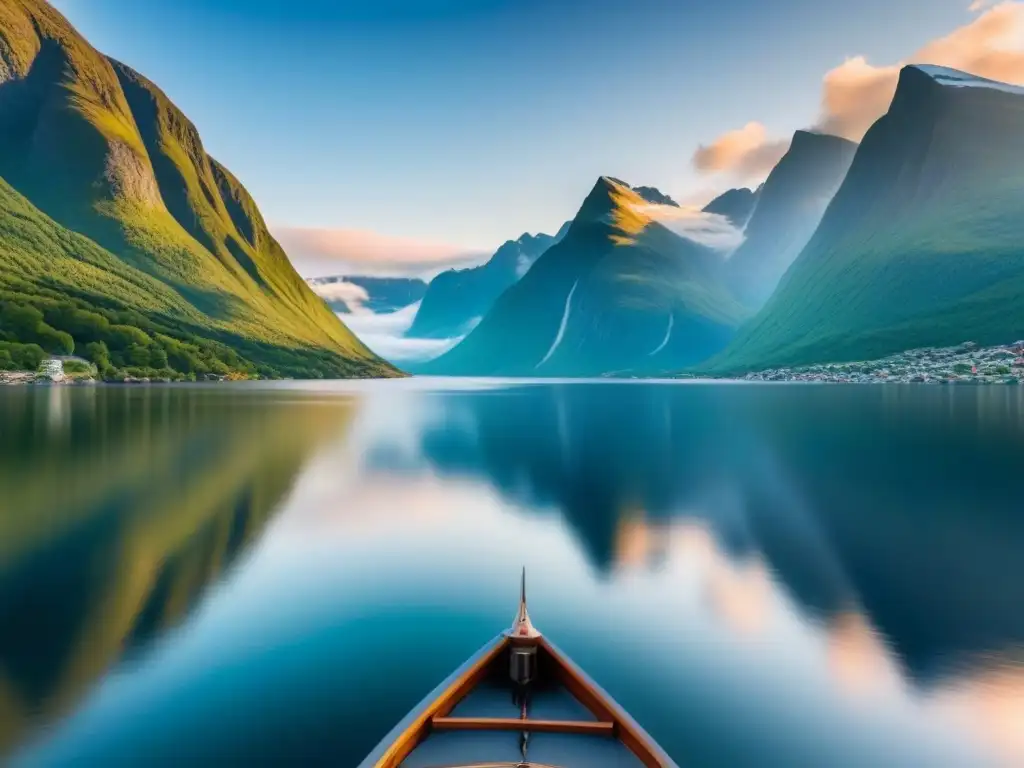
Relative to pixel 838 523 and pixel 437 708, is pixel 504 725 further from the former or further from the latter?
pixel 838 523

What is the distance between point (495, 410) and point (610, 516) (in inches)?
3334

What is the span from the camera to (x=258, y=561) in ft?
87.2

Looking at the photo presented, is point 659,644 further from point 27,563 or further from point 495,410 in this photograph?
point 495,410

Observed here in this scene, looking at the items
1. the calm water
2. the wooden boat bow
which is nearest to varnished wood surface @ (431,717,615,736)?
the wooden boat bow

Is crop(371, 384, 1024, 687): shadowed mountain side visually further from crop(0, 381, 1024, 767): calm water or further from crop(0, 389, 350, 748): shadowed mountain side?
crop(0, 389, 350, 748): shadowed mountain side

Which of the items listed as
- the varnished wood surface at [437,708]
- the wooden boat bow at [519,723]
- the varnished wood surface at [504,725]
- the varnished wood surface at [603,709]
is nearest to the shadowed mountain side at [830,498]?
the varnished wood surface at [603,709]

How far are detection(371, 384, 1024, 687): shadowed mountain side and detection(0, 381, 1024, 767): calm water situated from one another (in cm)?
19

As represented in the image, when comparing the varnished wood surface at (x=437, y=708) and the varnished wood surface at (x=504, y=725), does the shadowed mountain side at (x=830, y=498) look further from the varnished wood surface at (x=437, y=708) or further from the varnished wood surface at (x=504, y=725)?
the varnished wood surface at (x=437, y=708)

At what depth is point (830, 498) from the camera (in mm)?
39344

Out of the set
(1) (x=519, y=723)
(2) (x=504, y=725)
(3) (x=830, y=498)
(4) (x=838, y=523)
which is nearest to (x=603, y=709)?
(1) (x=519, y=723)

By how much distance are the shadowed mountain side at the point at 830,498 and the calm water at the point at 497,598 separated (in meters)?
0.19

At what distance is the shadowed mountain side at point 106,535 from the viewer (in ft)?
55.8

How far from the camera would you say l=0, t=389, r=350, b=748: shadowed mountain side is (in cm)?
1700

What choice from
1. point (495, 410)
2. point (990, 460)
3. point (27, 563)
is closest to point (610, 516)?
point (27, 563)
